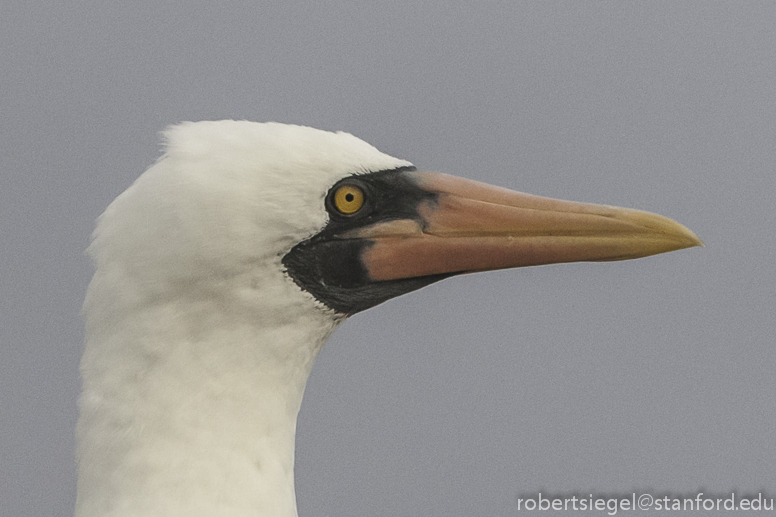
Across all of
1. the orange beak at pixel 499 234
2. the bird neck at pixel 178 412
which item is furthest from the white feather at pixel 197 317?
the orange beak at pixel 499 234

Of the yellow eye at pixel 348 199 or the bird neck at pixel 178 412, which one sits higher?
the yellow eye at pixel 348 199

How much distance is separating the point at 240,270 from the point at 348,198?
0.51 m

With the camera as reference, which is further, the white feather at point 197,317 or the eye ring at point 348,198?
the eye ring at point 348,198

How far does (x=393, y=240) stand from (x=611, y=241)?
2.79 feet

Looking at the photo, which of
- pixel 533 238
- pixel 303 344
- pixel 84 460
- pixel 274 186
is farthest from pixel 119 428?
pixel 533 238

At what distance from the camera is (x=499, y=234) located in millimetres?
3293

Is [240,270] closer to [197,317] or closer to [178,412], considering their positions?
[197,317]

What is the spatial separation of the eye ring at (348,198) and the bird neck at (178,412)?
457mm

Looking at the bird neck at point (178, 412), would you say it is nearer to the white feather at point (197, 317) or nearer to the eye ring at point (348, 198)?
the white feather at point (197, 317)

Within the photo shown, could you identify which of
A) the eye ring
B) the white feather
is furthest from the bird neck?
the eye ring

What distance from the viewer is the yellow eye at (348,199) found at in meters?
3.17

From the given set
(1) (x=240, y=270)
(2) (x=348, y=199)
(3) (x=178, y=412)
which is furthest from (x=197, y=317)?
(2) (x=348, y=199)

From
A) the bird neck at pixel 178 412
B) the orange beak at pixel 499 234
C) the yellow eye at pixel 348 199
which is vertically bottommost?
the bird neck at pixel 178 412

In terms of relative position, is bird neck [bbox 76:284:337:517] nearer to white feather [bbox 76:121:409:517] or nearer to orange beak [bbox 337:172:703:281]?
white feather [bbox 76:121:409:517]
